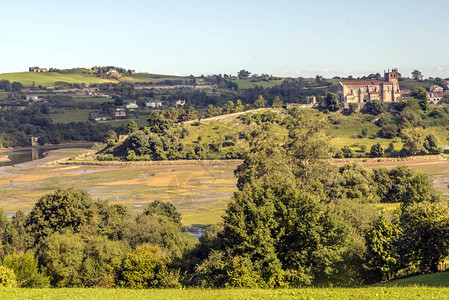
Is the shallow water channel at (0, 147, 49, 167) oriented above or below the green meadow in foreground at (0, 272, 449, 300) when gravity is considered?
below

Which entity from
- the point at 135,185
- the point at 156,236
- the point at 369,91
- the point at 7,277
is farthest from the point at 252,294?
the point at 369,91

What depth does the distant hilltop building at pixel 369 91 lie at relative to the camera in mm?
149500

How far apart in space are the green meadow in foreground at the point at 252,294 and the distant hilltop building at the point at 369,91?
131652 millimetres

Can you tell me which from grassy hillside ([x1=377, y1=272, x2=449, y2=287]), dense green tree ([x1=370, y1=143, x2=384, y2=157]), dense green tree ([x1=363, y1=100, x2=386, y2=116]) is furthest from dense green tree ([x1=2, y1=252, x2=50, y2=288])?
dense green tree ([x1=363, y1=100, x2=386, y2=116])

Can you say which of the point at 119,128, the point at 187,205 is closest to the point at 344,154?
the point at 187,205

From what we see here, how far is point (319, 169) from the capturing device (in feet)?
179

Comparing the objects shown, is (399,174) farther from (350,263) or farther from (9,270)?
(9,270)

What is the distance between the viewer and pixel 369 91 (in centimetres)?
14925

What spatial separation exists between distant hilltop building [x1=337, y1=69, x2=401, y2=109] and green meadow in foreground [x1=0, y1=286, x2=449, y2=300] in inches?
5183

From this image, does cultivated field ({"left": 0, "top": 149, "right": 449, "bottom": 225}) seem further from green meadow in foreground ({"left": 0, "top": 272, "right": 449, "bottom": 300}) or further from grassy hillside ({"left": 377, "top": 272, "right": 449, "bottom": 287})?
green meadow in foreground ({"left": 0, "top": 272, "right": 449, "bottom": 300})

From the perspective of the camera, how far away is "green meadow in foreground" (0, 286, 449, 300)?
20.9 meters

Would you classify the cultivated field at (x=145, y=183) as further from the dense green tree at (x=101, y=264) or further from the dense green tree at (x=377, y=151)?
the dense green tree at (x=101, y=264)

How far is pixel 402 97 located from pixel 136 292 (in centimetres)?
14443

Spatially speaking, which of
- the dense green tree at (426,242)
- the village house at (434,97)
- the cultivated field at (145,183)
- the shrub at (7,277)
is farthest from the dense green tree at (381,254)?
the village house at (434,97)
